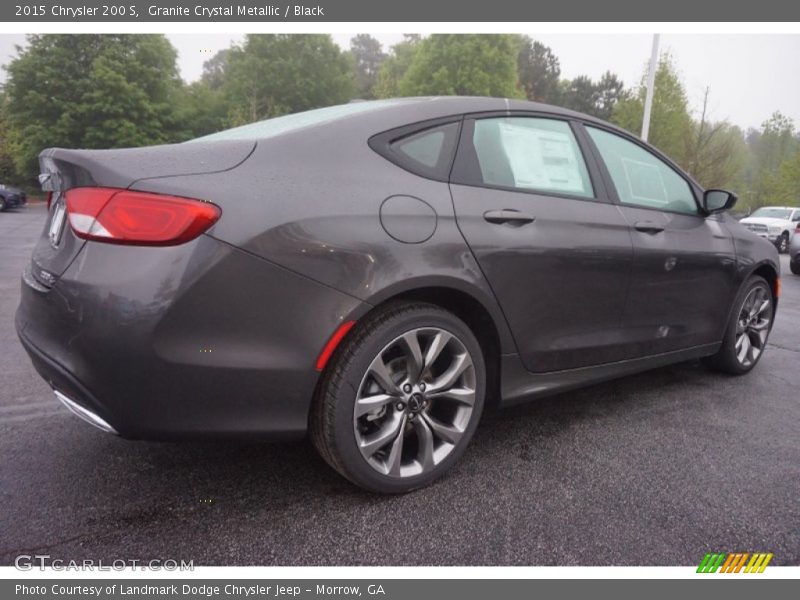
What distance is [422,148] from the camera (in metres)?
2.11

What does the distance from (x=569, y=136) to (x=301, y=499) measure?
2.03 m

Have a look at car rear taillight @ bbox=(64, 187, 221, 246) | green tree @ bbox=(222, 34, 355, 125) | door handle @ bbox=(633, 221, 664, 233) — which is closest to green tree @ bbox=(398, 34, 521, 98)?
green tree @ bbox=(222, 34, 355, 125)

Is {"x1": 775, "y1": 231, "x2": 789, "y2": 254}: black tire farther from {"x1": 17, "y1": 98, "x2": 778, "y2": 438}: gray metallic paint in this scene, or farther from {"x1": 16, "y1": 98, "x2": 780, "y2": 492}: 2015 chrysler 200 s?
{"x1": 17, "y1": 98, "x2": 778, "y2": 438}: gray metallic paint

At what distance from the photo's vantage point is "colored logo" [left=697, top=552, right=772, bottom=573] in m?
1.74

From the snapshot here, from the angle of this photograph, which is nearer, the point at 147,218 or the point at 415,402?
the point at 147,218

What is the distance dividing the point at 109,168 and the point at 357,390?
104 centimetres

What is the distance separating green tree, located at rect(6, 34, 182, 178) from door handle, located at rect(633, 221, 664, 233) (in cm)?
3238

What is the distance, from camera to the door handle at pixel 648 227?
2.78 meters

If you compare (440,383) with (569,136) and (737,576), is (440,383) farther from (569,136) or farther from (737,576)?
(569,136)

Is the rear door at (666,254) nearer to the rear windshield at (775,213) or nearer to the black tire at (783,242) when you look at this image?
the black tire at (783,242)

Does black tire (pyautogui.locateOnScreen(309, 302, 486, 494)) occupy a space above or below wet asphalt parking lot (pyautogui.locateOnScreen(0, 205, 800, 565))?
above

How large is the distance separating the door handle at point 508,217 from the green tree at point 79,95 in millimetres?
32506

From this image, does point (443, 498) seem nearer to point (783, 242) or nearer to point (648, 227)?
point (648, 227)

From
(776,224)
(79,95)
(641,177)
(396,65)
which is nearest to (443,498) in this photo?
(641,177)
